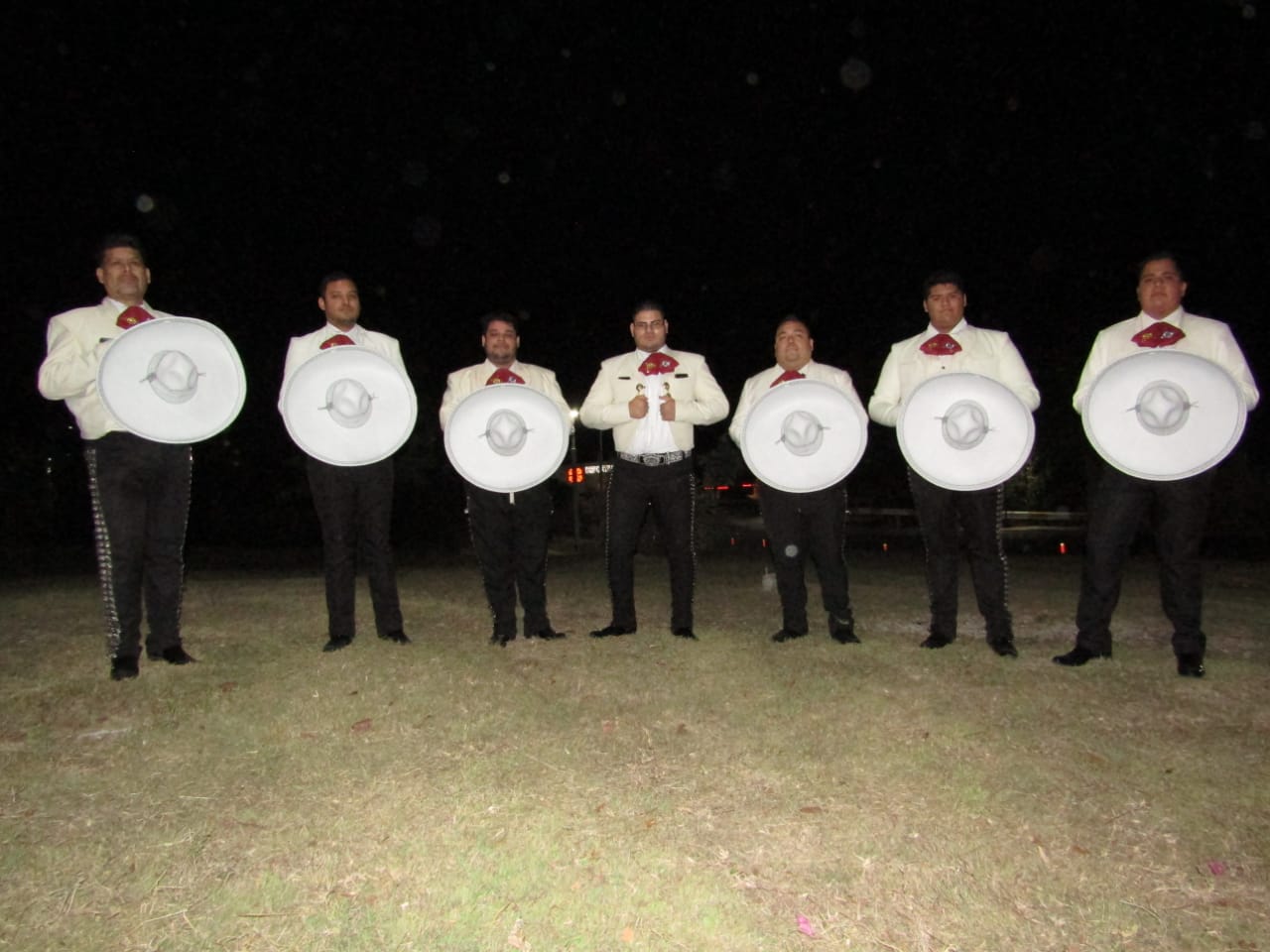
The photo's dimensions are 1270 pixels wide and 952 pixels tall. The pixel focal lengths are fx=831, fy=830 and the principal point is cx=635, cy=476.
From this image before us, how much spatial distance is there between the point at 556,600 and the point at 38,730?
3772 mm

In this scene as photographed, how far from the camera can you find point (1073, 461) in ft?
91.0

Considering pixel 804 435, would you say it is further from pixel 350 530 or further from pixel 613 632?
pixel 350 530

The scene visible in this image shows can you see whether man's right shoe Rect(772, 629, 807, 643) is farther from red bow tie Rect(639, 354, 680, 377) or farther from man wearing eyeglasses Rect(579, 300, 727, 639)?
red bow tie Rect(639, 354, 680, 377)

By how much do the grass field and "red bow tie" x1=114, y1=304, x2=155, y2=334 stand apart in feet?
5.85

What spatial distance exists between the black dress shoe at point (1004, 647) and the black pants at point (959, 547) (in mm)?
17

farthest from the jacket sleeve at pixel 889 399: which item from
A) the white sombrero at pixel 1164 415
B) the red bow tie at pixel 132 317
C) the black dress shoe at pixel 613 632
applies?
the red bow tie at pixel 132 317

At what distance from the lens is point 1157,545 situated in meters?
4.41

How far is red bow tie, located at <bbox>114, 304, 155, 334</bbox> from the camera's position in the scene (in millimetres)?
4266

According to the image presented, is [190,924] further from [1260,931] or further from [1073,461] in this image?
[1073,461]

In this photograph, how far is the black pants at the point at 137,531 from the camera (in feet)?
13.8

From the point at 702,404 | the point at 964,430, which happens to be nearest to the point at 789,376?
the point at 702,404

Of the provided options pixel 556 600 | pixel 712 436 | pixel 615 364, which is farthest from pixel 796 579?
pixel 712 436

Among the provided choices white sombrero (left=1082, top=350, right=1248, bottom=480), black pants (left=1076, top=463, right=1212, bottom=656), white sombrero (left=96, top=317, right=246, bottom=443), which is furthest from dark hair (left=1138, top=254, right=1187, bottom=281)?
white sombrero (left=96, top=317, right=246, bottom=443)

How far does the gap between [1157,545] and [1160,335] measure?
1107 mm
